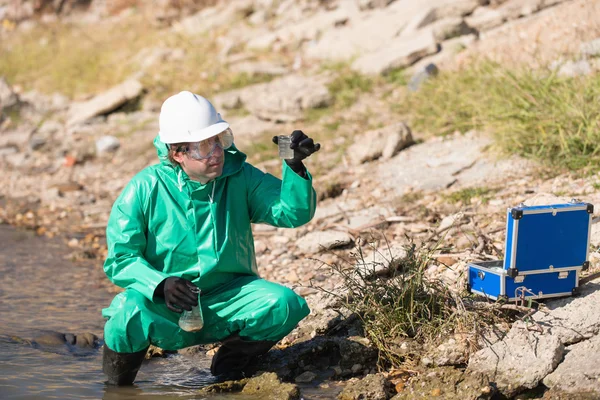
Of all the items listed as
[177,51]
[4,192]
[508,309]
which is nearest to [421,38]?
[177,51]

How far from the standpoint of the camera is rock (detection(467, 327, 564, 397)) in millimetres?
3740

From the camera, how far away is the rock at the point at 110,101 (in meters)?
10.7

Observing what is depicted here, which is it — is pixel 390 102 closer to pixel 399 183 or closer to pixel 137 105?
pixel 399 183

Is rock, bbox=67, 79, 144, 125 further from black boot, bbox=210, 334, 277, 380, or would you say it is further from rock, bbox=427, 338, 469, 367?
rock, bbox=427, 338, 469, 367

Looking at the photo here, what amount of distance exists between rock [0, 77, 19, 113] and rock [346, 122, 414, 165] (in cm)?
606

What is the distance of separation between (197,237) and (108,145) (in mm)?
6171

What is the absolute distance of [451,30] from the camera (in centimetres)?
927

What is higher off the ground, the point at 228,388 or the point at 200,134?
the point at 200,134

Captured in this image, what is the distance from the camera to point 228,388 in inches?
158

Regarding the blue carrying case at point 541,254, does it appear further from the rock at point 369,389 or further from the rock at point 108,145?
the rock at point 108,145

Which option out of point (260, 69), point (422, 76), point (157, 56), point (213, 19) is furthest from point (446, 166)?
point (213, 19)

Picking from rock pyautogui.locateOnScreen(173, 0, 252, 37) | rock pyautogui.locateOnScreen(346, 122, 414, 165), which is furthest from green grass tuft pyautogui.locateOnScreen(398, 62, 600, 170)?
rock pyautogui.locateOnScreen(173, 0, 252, 37)

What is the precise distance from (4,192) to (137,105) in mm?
2155

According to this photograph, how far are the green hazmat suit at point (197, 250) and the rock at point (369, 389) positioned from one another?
14.8 inches
